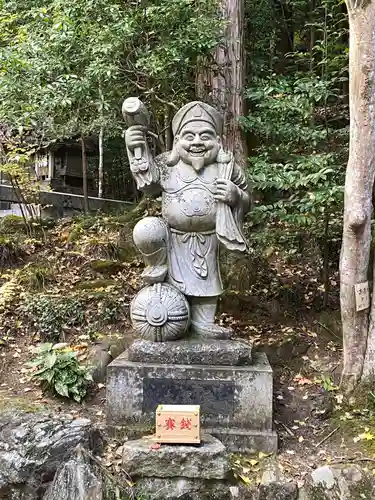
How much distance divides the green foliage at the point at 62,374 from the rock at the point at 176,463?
124 centimetres

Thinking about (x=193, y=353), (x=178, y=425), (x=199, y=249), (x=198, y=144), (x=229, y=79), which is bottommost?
(x=178, y=425)

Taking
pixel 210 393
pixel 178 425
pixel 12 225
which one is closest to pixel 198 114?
pixel 210 393

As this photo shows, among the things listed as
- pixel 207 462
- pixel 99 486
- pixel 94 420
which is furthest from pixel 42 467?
pixel 207 462

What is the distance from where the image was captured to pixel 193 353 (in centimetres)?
377

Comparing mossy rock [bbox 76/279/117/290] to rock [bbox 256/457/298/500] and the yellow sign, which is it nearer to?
the yellow sign

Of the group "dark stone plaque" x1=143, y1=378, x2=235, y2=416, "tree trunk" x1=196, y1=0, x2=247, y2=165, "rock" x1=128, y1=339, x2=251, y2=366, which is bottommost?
"dark stone plaque" x1=143, y1=378, x2=235, y2=416

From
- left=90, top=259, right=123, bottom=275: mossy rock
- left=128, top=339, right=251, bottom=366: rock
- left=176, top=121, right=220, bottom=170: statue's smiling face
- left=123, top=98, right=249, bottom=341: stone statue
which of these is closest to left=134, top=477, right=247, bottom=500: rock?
left=128, top=339, right=251, bottom=366: rock

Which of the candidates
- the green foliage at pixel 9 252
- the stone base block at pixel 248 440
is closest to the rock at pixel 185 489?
the stone base block at pixel 248 440

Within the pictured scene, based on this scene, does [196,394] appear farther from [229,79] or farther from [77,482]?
[229,79]

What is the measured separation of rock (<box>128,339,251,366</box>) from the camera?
148 inches

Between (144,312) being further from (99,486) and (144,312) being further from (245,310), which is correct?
(245,310)

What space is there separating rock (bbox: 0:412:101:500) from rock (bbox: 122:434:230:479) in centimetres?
41

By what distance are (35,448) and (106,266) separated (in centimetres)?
408

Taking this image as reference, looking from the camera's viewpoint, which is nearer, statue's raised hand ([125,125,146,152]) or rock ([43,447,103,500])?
rock ([43,447,103,500])
